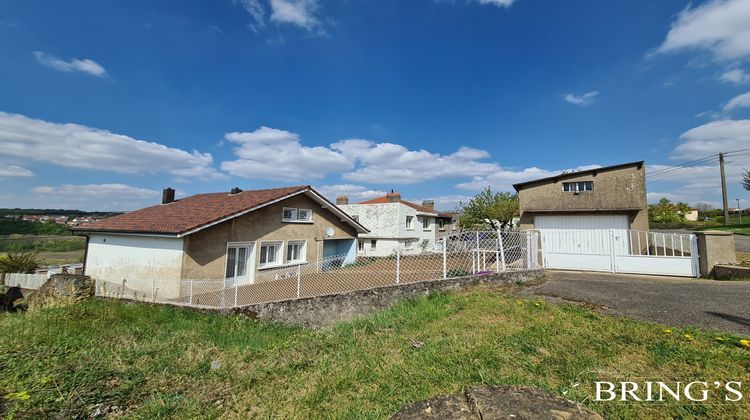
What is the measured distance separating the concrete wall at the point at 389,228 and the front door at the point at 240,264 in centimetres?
1563

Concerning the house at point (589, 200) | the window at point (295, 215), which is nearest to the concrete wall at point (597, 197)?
the house at point (589, 200)

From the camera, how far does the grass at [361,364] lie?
10.8 ft

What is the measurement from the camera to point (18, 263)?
Answer: 1748 cm

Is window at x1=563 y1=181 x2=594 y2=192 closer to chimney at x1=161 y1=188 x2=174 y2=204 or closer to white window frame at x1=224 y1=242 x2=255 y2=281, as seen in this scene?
white window frame at x1=224 y1=242 x2=255 y2=281

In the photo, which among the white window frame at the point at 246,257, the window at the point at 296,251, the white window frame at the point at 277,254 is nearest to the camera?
the white window frame at the point at 246,257

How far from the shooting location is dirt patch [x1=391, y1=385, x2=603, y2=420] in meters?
1.74

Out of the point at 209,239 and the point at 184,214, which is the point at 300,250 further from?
the point at 184,214

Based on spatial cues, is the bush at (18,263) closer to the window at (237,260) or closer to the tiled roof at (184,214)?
the tiled roof at (184,214)

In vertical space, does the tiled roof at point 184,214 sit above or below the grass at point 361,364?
above

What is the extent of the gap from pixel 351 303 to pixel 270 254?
8048 mm

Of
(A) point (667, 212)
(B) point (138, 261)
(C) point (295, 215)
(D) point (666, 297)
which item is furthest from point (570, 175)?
(A) point (667, 212)

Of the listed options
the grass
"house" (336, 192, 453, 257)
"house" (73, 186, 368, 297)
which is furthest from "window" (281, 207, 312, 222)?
"house" (336, 192, 453, 257)

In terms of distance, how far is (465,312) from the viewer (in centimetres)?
623

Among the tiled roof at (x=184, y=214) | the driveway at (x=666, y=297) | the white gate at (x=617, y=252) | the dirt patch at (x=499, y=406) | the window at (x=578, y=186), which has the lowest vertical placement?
the driveway at (x=666, y=297)
